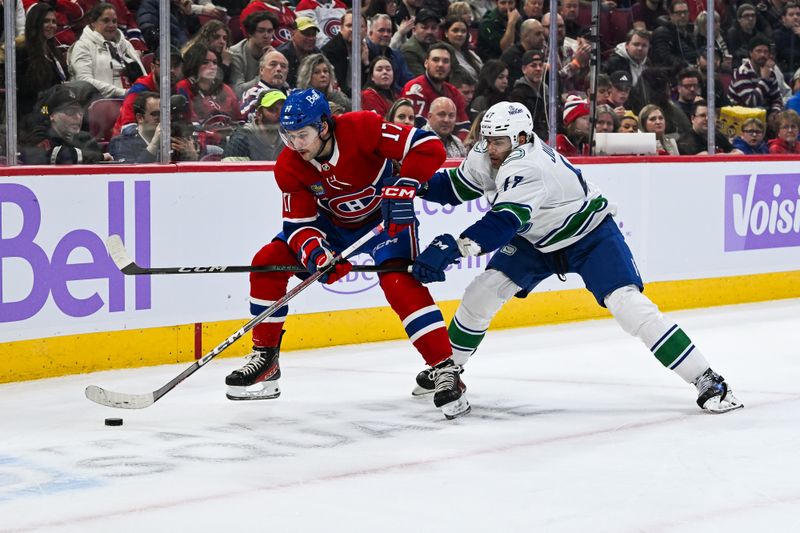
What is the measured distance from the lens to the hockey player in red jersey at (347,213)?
4258 mm

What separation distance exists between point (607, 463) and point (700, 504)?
0.51m

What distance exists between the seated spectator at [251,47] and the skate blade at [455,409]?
2.07 metres

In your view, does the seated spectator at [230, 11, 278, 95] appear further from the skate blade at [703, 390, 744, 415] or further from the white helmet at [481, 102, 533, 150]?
the skate blade at [703, 390, 744, 415]

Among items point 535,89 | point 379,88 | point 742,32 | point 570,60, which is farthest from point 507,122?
point 742,32

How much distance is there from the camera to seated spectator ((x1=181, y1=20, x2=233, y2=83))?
5586 millimetres

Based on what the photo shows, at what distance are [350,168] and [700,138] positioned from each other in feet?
12.5

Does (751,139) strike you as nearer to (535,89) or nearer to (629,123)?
(629,123)

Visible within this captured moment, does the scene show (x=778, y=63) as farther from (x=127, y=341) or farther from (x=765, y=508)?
(x=765, y=508)

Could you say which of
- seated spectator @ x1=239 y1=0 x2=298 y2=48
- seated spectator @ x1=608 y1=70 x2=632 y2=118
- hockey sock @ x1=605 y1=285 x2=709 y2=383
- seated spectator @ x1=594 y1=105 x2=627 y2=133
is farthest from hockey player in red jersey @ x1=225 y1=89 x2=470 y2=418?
seated spectator @ x1=608 y1=70 x2=632 y2=118

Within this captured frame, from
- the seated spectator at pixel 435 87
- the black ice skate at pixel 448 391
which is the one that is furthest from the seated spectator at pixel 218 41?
the black ice skate at pixel 448 391

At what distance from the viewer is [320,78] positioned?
239 inches

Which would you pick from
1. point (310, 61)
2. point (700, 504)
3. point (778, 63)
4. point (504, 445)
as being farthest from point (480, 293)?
point (778, 63)

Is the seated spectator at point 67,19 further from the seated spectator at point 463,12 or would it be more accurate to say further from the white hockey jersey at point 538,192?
the seated spectator at point 463,12

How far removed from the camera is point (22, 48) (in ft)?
16.5
